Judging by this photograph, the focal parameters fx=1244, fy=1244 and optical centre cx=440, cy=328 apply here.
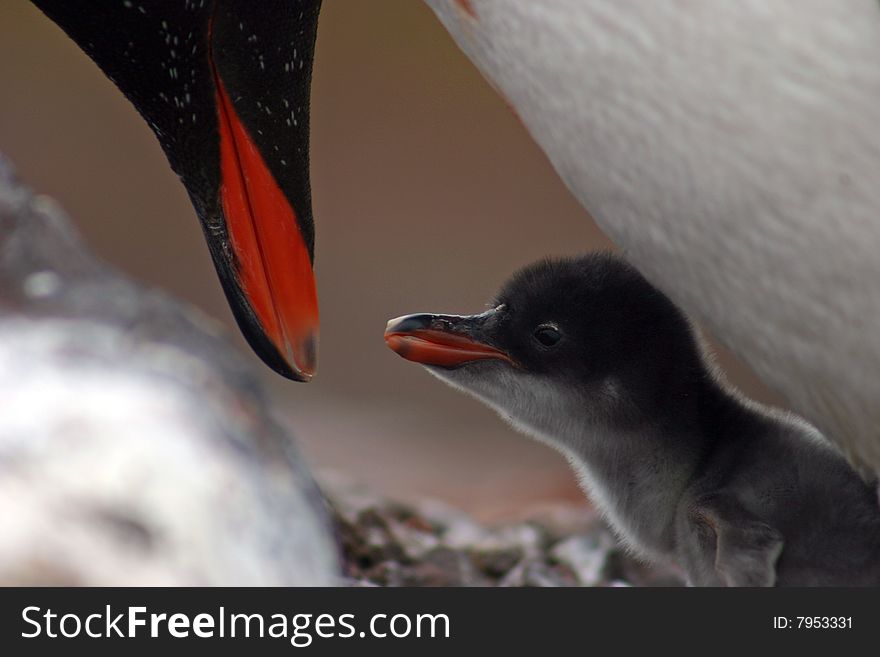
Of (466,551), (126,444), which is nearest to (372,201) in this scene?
(466,551)

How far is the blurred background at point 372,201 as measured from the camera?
130 cm

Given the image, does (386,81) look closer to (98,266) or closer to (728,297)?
(98,266)

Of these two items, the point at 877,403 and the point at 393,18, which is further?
the point at 393,18

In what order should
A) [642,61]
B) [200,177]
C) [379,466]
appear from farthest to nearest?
[379,466], [200,177], [642,61]

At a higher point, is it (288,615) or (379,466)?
(288,615)

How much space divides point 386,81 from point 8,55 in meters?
0.44

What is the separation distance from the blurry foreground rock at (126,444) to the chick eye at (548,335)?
0.15 m

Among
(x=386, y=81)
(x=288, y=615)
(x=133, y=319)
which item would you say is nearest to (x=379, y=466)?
(x=386, y=81)

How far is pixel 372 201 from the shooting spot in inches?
56.4

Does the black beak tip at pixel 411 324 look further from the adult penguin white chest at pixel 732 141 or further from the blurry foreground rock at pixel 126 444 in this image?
the adult penguin white chest at pixel 732 141

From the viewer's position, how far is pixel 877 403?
1.61ft

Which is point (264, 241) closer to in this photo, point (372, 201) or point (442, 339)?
point (442, 339)

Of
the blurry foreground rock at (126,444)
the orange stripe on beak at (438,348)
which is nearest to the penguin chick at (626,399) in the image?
the orange stripe on beak at (438,348)

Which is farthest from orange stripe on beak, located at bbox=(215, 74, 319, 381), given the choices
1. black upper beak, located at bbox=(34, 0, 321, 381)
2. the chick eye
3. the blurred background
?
the blurred background
